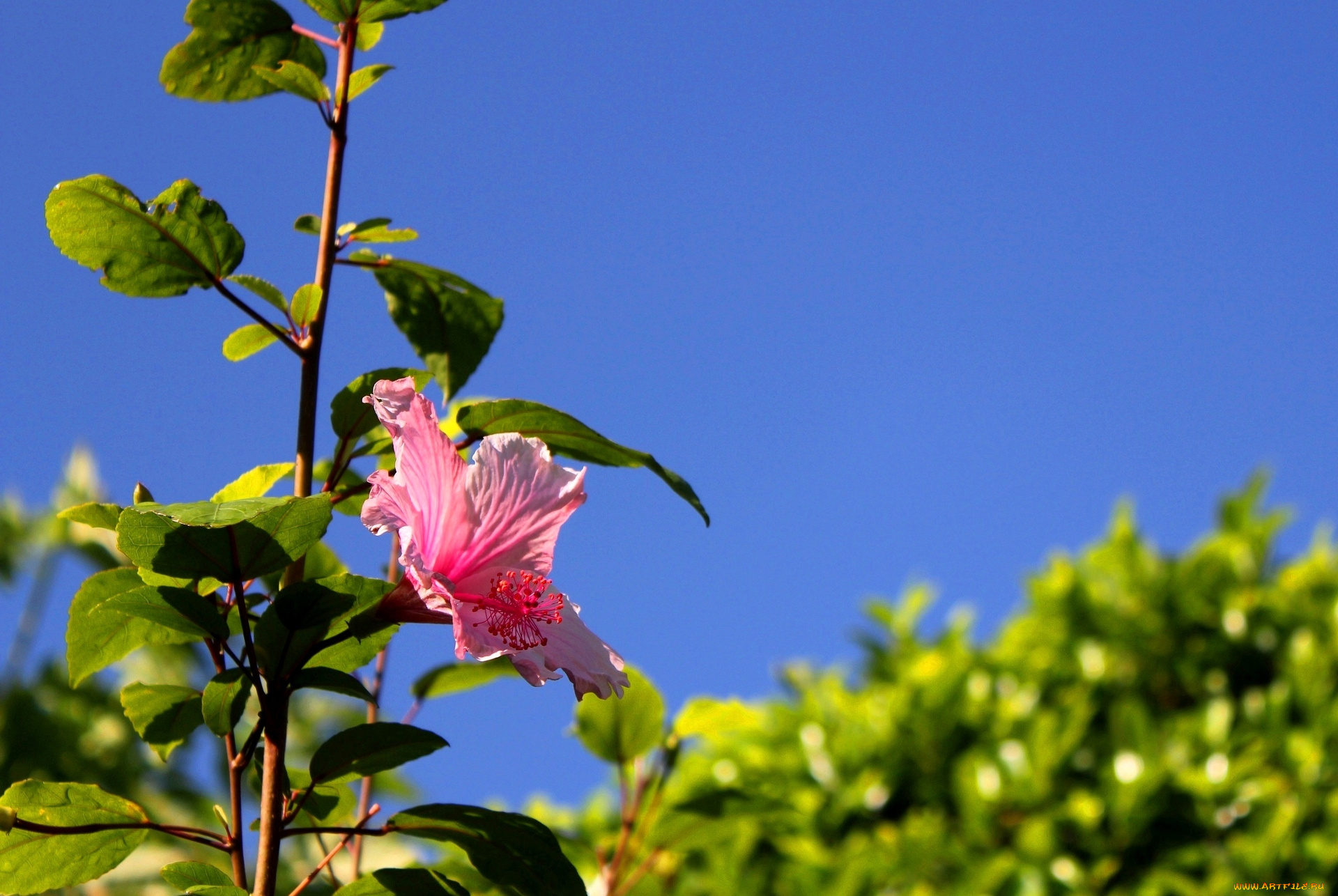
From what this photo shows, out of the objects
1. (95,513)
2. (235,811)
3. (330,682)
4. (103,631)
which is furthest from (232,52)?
(235,811)

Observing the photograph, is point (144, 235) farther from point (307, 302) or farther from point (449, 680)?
point (449, 680)

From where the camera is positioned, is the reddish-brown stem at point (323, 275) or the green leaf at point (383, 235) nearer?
the reddish-brown stem at point (323, 275)

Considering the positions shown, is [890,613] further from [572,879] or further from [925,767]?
[572,879]

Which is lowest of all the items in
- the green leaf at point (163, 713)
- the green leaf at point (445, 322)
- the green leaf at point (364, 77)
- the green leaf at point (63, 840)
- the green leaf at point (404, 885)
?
the green leaf at point (404, 885)

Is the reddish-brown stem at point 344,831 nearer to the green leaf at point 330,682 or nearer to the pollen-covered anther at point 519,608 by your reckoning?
the green leaf at point 330,682

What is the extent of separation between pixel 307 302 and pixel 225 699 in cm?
49

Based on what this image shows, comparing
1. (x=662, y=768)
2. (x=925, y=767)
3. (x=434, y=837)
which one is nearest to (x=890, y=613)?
(x=925, y=767)

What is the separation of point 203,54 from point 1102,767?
3.54 metres

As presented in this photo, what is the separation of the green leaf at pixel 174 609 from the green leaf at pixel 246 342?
1.41 feet

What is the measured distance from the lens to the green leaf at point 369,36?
1605 millimetres

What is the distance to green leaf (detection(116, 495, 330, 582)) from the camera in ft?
3.36

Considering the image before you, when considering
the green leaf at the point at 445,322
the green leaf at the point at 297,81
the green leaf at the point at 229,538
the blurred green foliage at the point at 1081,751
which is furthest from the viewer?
the blurred green foliage at the point at 1081,751

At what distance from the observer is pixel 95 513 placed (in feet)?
3.82

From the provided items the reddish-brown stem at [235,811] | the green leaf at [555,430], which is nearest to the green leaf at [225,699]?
the reddish-brown stem at [235,811]
